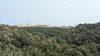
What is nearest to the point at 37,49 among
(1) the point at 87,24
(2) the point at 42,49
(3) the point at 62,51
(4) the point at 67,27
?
(2) the point at 42,49

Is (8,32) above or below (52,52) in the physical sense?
above

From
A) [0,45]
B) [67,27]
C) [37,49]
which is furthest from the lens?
[67,27]

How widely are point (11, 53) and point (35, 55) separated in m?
2.11

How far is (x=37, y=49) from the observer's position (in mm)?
17672

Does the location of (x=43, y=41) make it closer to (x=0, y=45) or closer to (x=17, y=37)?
(x=17, y=37)

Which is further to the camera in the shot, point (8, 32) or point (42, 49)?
point (8, 32)

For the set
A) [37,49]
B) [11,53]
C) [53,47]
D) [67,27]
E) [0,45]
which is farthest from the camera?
[67,27]

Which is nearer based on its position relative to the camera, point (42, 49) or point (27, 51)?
point (27, 51)

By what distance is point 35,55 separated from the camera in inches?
663

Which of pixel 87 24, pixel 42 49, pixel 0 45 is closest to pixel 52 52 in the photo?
pixel 42 49

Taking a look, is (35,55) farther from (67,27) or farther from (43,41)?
(67,27)

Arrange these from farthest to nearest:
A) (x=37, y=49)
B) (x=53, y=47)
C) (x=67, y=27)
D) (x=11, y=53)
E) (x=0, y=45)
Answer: (x=67, y=27), (x=53, y=47), (x=37, y=49), (x=0, y=45), (x=11, y=53)

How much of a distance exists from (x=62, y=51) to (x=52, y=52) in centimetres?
98

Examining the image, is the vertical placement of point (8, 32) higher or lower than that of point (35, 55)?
higher
